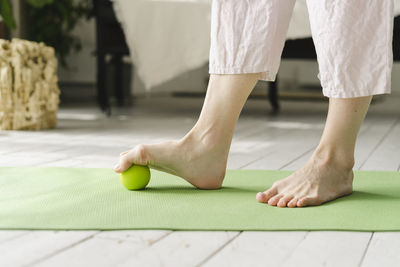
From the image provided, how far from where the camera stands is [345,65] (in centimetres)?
95

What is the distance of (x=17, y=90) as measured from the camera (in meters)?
2.05

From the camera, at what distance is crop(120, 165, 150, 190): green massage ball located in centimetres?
100

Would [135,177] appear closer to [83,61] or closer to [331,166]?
[331,166]

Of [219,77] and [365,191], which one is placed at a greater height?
[219,77]

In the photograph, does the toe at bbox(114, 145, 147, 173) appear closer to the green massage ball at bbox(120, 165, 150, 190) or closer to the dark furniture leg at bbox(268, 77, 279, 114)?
the green massage ball at bbox(120, 165, 150, 190)

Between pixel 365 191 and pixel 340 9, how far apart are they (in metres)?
0.34

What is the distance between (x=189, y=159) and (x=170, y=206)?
167mm

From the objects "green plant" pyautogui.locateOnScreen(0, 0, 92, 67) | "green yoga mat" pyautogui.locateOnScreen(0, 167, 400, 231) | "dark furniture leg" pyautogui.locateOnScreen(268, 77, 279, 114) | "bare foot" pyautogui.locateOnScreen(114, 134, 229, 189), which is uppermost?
"green plant" pyautogui.locateOnScreen(0, 0, 92, 67)

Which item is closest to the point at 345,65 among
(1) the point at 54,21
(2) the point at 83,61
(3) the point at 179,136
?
(3) the point at 179,136

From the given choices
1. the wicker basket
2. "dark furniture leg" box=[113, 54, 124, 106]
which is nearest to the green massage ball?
the wicker basket

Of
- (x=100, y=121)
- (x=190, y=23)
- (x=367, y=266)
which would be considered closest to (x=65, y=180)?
(x=367, y=266)

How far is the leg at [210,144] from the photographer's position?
104 centimetres

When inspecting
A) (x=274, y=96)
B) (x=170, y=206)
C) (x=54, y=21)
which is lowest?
(x=274, y=96)

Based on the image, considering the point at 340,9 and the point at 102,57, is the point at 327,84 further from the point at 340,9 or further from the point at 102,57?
the point at 102,57
